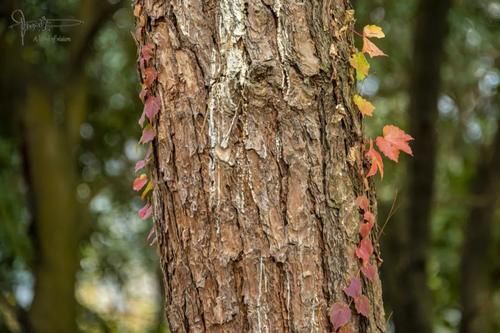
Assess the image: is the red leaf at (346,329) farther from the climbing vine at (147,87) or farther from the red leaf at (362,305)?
the climbing vine at (147,87)

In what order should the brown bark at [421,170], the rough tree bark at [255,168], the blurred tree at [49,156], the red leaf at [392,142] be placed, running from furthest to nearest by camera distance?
the blurred tree at [49,156]
the brown bark at [421,170]
the red leaf at [392,142]
the rough tree bark at [255,168]

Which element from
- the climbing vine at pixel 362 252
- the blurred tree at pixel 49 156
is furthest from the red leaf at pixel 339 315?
the blurred tree at pixel 49 156

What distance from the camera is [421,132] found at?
6.07 m

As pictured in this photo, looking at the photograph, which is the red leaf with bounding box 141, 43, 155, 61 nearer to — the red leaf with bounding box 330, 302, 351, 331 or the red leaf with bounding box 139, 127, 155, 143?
the red leaf with bounding box 139, 127, 155, 143

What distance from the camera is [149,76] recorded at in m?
2.16

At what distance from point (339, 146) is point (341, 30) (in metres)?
0.28

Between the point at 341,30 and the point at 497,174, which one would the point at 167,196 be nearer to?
the point at 341,30

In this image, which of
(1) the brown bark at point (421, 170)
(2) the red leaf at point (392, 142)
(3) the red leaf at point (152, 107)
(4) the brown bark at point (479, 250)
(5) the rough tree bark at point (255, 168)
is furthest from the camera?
(4) the brown bark at point (479, 250)

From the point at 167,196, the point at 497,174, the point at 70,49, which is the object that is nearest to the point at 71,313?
the point at 70,49

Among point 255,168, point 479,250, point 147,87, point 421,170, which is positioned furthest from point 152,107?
point 479,250

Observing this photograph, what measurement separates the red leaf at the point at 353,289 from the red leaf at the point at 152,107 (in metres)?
0.59

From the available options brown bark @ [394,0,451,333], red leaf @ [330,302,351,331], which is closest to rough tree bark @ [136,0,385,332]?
red leaf @ [330,302,351,331]

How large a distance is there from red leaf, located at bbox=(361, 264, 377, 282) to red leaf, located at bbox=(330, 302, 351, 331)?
0.11 m

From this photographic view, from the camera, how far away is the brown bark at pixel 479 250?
22.6 feet
